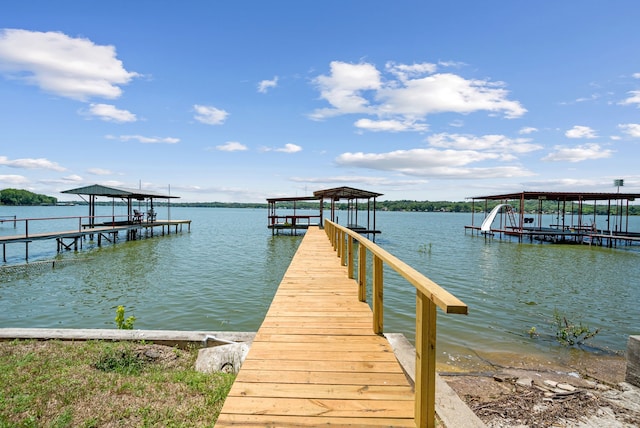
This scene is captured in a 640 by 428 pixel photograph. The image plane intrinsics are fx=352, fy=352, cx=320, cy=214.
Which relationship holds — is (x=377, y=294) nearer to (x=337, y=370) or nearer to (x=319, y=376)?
(x=337, y=370)

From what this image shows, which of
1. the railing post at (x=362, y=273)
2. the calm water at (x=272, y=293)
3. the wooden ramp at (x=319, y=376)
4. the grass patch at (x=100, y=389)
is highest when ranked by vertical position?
the railing post at (x=362, y=273)

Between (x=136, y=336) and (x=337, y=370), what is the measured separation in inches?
156

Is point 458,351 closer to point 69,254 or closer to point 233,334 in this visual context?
point 233,334

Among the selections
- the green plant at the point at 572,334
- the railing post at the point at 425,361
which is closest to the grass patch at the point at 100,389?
the railing post at the point at 425,361

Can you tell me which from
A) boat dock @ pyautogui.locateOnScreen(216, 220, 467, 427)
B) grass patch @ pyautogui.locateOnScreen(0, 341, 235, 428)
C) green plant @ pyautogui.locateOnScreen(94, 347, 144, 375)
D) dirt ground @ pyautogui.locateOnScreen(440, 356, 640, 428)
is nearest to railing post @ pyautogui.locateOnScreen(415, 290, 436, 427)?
boat dock @ pyautogui.locateOnScreen(216, 220, 467, 427)

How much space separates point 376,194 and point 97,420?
84.2ft

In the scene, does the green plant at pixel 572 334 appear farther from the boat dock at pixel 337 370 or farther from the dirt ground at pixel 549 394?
the boat dock at pixel 337 370

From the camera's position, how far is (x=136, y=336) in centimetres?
553

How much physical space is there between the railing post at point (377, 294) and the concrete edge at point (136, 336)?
2.42m

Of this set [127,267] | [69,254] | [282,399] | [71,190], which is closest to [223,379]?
[282,399]

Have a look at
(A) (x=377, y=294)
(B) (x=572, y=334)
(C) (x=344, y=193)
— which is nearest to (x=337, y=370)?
(A) (x=377, y=294)

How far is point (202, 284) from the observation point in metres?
12.7

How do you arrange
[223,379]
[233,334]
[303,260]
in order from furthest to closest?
1. [303,260]
2. [233,334]
3. [223,379]

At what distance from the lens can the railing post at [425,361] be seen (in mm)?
2068
